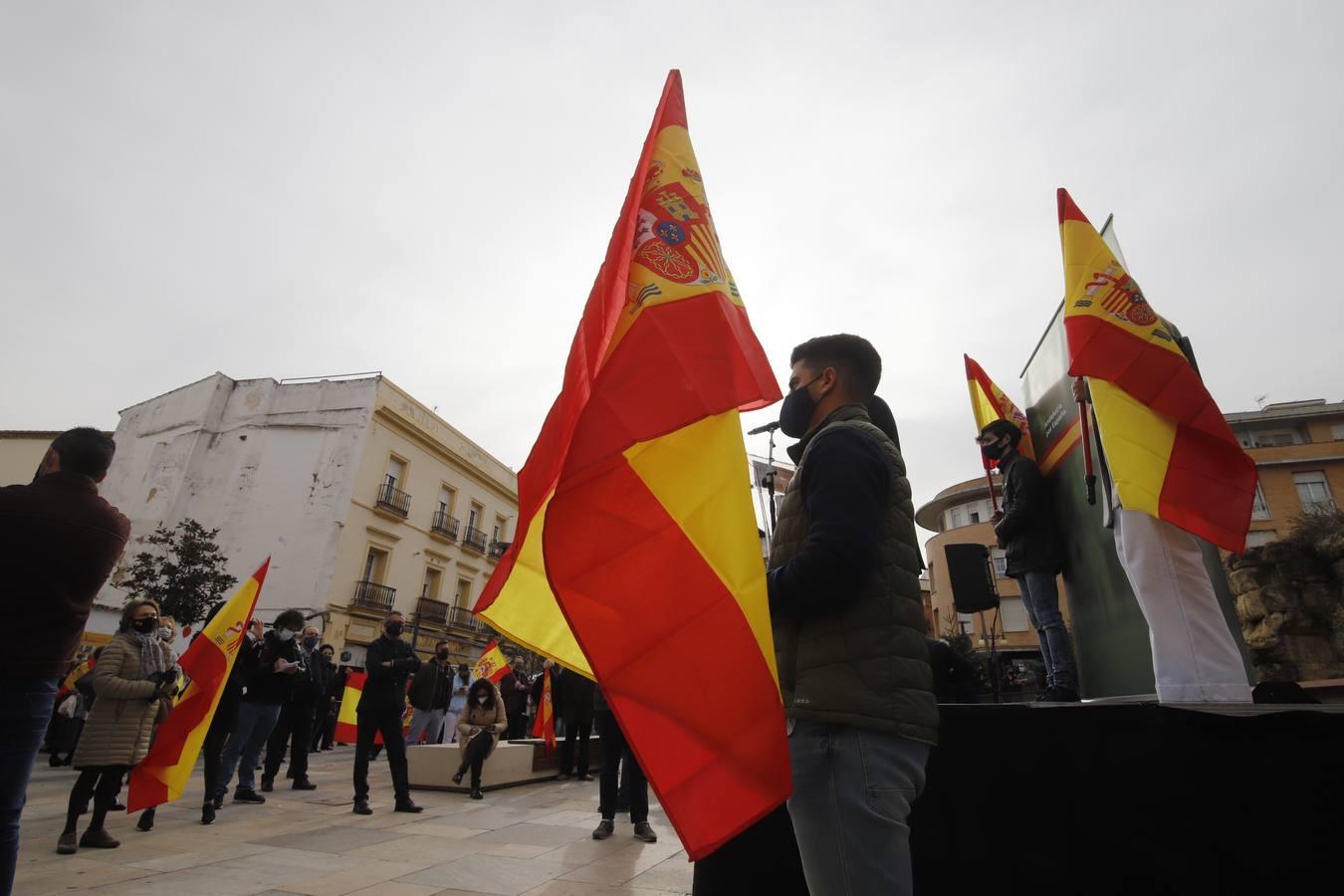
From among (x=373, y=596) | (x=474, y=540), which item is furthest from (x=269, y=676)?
(x=474, y=540)

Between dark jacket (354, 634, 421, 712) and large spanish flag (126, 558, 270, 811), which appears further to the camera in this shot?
dark jacket (354, 634, 421, 712)

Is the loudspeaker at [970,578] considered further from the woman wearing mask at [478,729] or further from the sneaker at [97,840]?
the sneaker at [97,840]

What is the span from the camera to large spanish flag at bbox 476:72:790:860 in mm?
1502

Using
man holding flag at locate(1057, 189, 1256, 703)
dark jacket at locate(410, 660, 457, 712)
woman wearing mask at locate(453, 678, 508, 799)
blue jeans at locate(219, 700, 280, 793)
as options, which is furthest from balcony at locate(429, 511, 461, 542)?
man holding flag at locate(1057, 189, 1256, 703)

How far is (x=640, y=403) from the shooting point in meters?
1.85

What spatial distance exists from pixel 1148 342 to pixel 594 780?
30.0 ft

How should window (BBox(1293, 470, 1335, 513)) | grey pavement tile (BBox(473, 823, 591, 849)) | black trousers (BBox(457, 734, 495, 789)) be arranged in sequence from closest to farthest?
grey pavement tile (BBox(473, 823, 591, 849)) < black trousers (BBox(457, 734, 495, 789)) < window (BBox(1293, 470, 1335, 513))

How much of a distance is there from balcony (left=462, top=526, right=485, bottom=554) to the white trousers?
28.5 meters

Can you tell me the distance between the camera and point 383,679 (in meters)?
6.69

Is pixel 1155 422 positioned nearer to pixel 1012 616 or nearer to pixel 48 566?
pixel 48 566

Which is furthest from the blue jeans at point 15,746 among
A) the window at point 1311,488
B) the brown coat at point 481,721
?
the window at point 1311,488

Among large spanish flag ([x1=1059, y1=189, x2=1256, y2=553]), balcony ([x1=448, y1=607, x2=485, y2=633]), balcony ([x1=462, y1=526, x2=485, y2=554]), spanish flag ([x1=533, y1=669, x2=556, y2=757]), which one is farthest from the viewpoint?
balcony ([x1=462, y1=526, x2=485, y2=554])

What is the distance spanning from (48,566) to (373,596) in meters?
23.4

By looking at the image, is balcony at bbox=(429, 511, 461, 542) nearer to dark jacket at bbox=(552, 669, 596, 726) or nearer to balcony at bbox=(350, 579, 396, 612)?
balcony at bbox=(350, 579, 396, 612)
